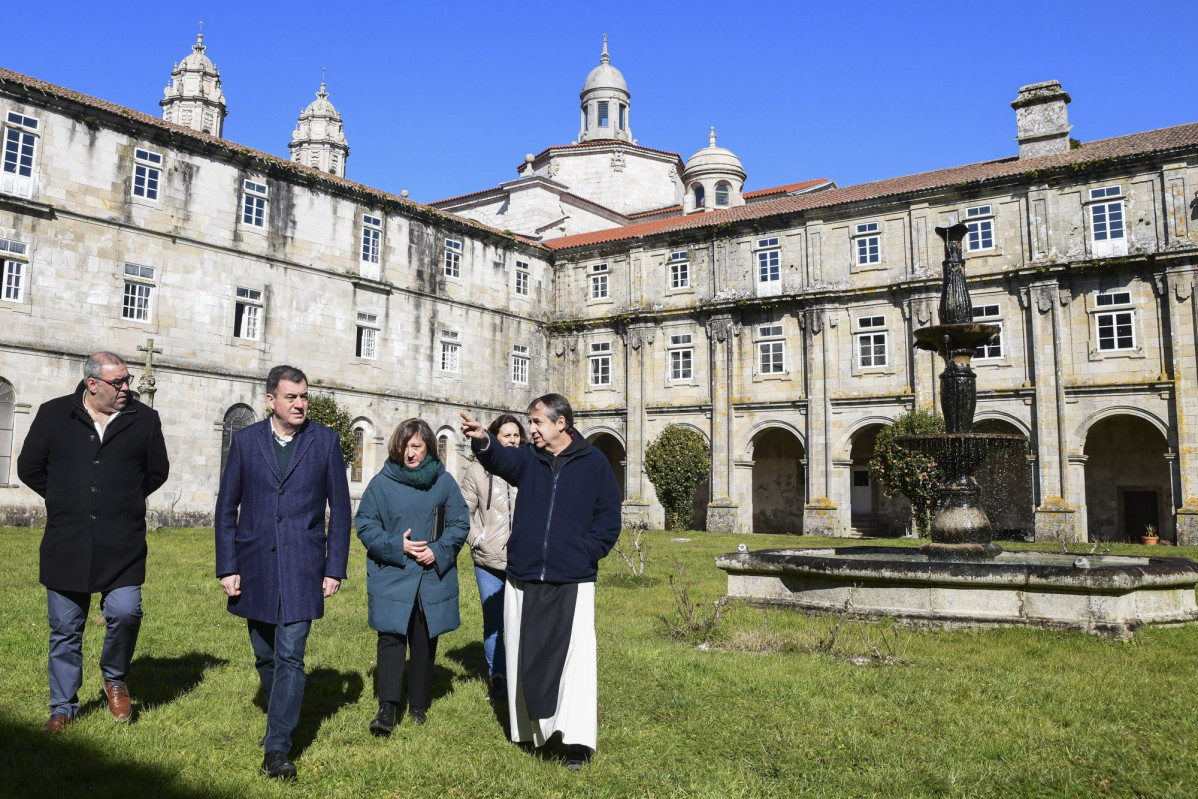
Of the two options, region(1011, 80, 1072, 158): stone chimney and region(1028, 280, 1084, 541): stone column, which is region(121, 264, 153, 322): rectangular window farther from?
region(1011, 80, 1072, 158): stone chimney

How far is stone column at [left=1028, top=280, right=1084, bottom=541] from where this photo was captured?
22.8m

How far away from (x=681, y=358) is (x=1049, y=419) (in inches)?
441

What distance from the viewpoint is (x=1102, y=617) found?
Result: 24.6ft

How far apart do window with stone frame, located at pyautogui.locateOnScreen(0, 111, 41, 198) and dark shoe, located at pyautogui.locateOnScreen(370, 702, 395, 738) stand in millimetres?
19917

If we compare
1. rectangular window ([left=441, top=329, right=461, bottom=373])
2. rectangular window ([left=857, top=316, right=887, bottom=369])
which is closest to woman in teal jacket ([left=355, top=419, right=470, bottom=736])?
rectangular window ([left=857, top=316, right=887, bottom=369])

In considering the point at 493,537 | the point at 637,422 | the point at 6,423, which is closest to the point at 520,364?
the point at 637,422

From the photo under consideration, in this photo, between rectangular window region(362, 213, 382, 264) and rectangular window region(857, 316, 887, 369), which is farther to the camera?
rectangular window region(362, 213, 382, 264)

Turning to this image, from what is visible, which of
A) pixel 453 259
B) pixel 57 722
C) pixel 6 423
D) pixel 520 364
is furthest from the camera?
pixel 520 364

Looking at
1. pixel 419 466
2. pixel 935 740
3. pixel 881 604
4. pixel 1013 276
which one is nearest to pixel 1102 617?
pixel 881 604

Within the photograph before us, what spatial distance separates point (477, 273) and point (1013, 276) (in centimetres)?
1638

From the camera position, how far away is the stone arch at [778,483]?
3231 centimetres

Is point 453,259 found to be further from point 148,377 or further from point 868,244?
point 868,244

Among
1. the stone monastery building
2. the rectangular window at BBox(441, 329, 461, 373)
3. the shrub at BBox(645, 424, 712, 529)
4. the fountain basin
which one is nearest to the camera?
the fountain basin

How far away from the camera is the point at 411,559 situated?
5.20 m
